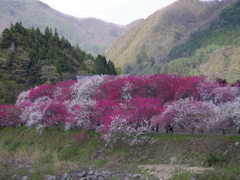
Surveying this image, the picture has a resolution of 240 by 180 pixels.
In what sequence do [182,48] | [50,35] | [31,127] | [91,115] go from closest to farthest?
[91,115], [31,127], [50,35], [182,48]

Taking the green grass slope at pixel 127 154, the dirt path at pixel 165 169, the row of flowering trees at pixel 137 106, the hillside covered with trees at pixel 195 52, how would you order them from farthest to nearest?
the hillside covered with trees at pixel 195 52 < the row of flowering trees at pixel 137 106 < the green grass slope at pixel 127 154 < the dirt path at pixel 165 169

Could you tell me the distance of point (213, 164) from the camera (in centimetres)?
Result: 1684

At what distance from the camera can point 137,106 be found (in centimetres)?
2319

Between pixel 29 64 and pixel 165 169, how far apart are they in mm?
50660

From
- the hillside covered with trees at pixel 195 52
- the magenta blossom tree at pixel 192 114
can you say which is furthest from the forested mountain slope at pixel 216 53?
the magenta blossom tree at pixel 192 114

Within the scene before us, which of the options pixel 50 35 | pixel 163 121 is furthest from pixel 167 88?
pixel 50 35

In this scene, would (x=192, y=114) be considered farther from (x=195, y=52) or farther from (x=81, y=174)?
(x=195, y=52)

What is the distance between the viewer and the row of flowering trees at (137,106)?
69.2ft

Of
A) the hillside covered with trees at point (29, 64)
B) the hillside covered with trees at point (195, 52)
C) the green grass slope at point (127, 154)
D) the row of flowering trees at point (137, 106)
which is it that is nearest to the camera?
the green grass slope at point (127, 154)

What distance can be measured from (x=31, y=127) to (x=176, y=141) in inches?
807

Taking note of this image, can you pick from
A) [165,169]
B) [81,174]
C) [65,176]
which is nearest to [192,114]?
[165,169]

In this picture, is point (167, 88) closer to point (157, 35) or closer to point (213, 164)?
point (213, 164)

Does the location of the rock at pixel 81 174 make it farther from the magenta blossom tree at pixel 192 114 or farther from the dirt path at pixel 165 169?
the magenta blossom tree at pixel 192 114

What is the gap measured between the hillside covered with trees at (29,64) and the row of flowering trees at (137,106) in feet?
54.4
